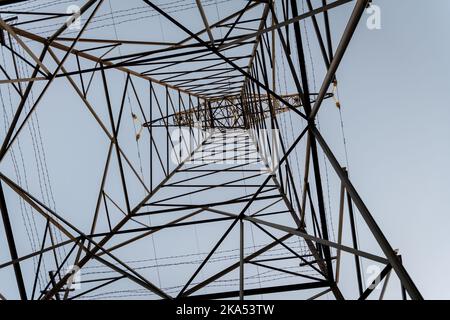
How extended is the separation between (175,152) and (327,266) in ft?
27.0

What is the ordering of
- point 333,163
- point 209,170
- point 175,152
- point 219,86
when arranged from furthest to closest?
point 219,86 → point 175,152 → point 209,170 → point 333,163

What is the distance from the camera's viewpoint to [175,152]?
12844 mm

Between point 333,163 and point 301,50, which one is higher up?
point 301,50
